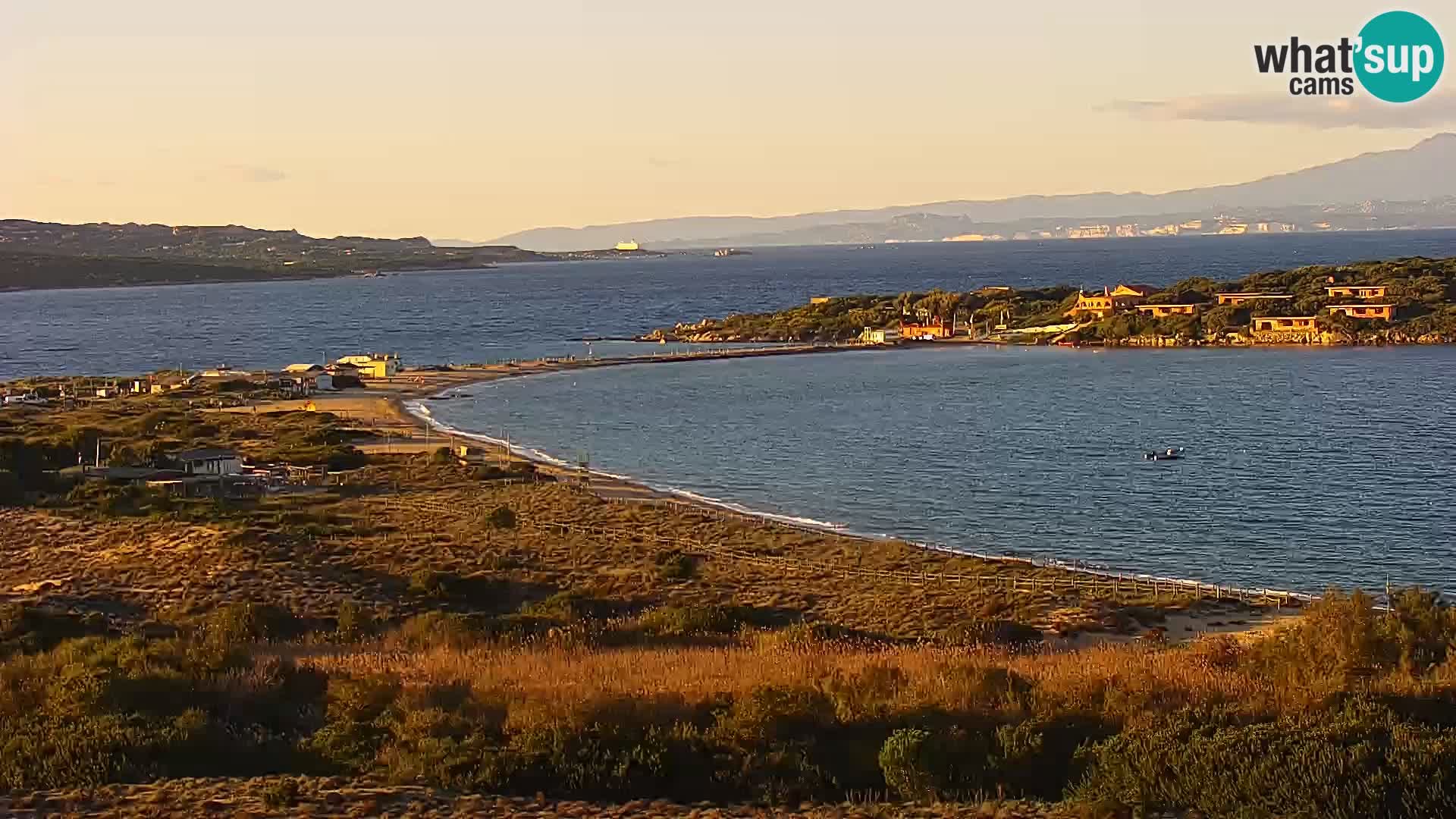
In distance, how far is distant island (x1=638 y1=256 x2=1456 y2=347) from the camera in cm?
8681

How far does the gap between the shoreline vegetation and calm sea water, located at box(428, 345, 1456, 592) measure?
17.2 ft

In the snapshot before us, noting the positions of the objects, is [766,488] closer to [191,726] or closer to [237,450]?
[237,450]

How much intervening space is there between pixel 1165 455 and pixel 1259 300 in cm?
5612

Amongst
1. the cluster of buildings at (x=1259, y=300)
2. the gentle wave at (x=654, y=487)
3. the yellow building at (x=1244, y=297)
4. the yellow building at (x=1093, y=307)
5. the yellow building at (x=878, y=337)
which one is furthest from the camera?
the yellow building at (x=1093, y=307)

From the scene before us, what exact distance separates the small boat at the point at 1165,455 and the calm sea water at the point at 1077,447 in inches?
28.8

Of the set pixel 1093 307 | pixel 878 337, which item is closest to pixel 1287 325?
pixel 1093 307

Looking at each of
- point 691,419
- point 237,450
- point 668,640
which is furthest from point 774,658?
point 691,419

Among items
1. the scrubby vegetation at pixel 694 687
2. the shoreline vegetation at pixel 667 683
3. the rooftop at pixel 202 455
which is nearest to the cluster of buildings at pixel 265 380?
the rooftop at pixel 202 455

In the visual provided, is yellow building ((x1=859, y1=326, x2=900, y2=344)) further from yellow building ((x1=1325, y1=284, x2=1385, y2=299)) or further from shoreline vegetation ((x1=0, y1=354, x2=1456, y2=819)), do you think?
shoreline vegetation ((x1=0, y1=354, x2=1456, y2=819))

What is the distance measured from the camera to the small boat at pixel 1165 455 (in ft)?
138

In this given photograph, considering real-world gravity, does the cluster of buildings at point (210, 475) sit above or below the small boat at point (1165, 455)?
above

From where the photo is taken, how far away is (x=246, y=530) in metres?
27.5

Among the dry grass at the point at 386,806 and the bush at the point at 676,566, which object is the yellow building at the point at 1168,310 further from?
the dry grass at the point at 386,806

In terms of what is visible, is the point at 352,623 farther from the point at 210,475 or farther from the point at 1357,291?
the point at 1357,291
